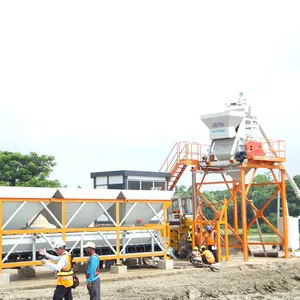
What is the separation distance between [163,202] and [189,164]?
658 cm

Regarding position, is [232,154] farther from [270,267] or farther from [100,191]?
[100,191]

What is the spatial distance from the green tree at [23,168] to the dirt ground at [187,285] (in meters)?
23.9

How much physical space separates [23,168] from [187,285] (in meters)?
29.0

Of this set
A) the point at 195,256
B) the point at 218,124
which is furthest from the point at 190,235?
the point at 218,124

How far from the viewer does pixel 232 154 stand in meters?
29.1

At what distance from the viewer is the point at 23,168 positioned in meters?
46.0

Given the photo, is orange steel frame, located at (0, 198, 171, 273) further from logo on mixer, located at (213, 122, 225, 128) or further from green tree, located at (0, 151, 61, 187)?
green tree, located at (0, 151, 61, 187)

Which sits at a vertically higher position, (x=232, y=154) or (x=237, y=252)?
(x=232, y=154)

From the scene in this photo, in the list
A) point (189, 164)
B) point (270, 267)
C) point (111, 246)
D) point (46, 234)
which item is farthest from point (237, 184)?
point (46, 234)

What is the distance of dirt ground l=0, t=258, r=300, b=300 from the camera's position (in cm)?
1733

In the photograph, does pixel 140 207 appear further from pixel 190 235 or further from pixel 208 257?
pixel 190 235

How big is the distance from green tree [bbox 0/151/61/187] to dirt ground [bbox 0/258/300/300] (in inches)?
942

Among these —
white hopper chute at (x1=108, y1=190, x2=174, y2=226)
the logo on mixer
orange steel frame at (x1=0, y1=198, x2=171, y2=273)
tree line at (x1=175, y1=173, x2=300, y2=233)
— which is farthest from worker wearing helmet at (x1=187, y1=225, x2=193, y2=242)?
tree line at (x1=175, y1=173, x2=300, y2=233)

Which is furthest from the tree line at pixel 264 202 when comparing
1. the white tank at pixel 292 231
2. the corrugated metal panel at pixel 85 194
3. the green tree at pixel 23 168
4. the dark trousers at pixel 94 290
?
the dark trousers at pixel 94 290
